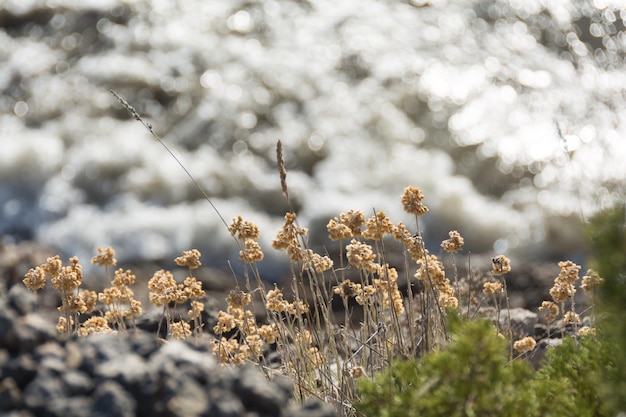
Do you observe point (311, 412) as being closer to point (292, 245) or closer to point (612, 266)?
point (612, 266)

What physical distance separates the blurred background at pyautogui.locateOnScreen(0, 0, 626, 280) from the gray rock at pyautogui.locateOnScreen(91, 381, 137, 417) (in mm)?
8162

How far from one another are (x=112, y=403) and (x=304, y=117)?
10.6 meters

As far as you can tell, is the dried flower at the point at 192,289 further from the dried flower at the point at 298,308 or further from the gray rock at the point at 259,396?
the gray rock at the point at 259,396

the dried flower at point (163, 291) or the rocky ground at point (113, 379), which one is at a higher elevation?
the rocky ground at point (113, 379)

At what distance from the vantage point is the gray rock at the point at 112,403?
185cm

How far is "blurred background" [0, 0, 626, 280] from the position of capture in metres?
10.7

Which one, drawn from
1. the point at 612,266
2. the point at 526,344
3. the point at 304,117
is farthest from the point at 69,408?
the point at 304,117

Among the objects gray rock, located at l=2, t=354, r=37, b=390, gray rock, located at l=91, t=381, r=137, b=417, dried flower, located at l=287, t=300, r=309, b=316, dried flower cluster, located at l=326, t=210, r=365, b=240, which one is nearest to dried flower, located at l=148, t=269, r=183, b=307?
dried flower, located at l=287, t=300, r=309, b=316

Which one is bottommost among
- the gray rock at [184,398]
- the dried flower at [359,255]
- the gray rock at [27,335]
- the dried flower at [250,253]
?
the dried flower at [250,253]

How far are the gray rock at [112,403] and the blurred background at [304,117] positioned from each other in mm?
8162

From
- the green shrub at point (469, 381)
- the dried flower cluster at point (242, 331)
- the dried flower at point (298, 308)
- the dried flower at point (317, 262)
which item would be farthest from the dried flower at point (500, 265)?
the green shrub at point (469, 381)

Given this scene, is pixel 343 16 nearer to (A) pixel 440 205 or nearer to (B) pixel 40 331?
(A) pixel 440 205

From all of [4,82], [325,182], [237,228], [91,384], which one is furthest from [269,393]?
[4,82]

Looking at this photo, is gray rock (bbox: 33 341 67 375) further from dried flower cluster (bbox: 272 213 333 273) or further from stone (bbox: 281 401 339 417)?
dried flower cluster (bbox: 272 213 333 273)
